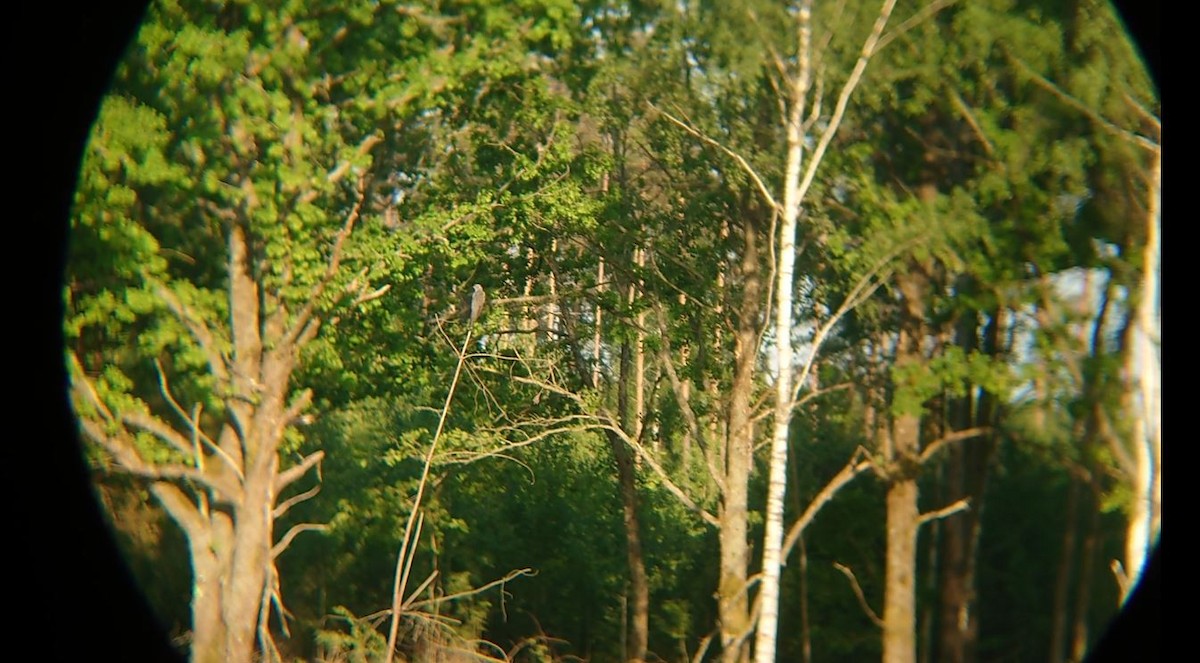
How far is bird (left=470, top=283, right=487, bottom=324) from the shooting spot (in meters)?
15.7

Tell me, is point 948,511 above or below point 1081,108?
below

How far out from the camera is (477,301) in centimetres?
1586

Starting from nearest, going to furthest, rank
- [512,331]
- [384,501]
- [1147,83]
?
[1147,83], [512,331], [384,501]

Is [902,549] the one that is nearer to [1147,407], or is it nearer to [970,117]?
[1147,407]

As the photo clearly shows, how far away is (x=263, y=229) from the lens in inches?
546

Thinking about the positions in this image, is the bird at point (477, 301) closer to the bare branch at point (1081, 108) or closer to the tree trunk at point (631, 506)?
the tree trunk at point (631, 506)

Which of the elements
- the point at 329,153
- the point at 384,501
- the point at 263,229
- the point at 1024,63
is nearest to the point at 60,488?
the point at 263,229

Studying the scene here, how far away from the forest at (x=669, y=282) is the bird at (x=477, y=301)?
9cm

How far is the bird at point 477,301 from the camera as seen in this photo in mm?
15681

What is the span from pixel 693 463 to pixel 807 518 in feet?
11.3

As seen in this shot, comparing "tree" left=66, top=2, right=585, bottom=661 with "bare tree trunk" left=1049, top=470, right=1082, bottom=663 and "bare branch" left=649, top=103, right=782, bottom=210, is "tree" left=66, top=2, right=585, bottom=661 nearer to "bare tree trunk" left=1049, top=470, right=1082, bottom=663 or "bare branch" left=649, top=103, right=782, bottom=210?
"bare branch" left=649, top=103, right=782, bottom=210

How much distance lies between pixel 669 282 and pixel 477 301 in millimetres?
2622

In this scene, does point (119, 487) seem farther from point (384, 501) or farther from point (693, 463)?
point (693, 463)

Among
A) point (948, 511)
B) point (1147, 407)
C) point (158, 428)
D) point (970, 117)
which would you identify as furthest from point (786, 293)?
point (158, 428)
